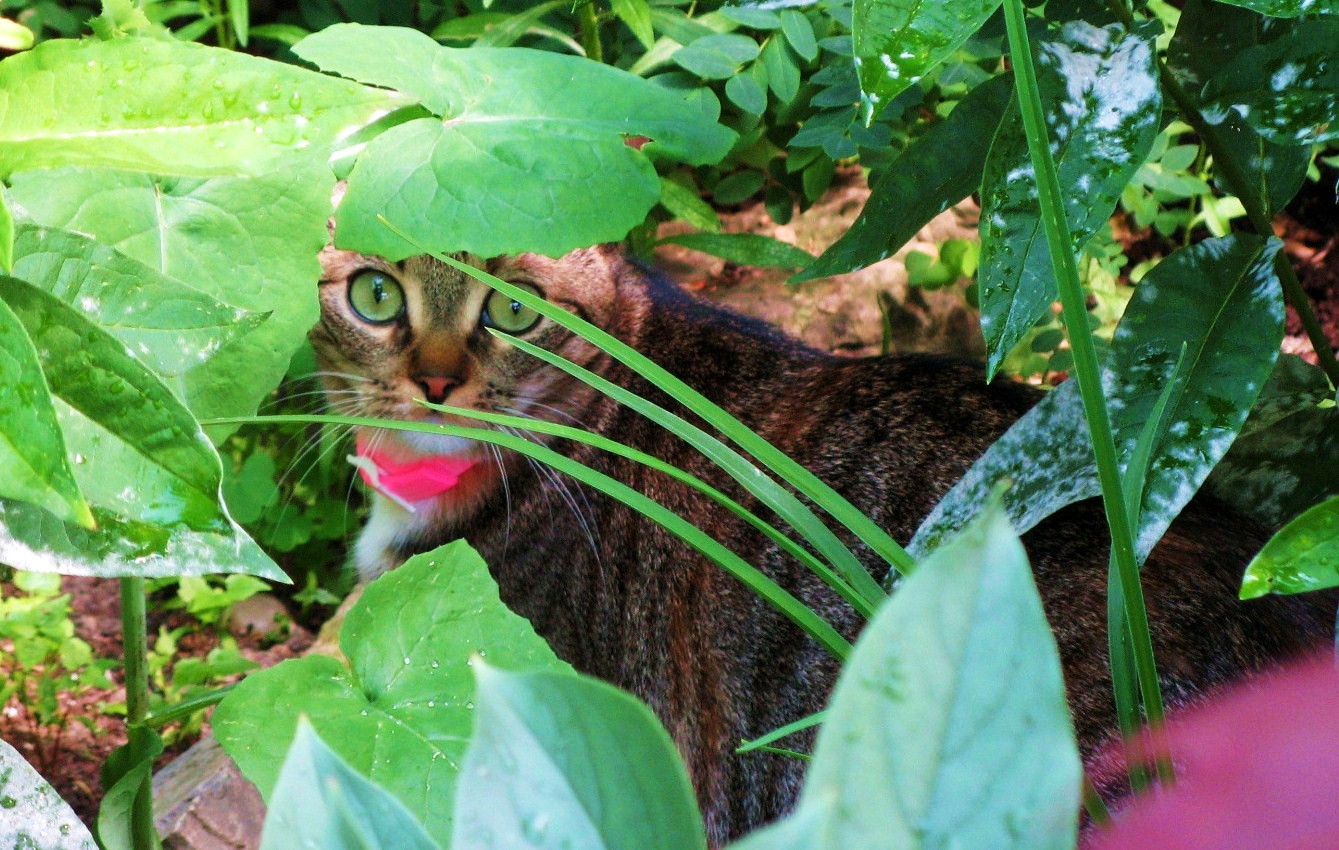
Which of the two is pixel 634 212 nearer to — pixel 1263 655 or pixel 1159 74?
pixel 1159 74

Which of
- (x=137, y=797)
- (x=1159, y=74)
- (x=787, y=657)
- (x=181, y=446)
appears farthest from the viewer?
(x=787, y=657)

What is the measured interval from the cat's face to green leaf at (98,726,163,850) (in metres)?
0.78

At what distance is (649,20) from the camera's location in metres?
2.02

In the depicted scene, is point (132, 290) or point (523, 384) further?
point (523, 384)

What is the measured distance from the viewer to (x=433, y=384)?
1.88 meters

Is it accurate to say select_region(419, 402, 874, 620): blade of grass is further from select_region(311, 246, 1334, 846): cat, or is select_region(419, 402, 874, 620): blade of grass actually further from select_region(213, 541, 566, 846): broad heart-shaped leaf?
select_region(311, 246, 1334, 846): cat

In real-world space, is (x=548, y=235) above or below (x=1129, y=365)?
below

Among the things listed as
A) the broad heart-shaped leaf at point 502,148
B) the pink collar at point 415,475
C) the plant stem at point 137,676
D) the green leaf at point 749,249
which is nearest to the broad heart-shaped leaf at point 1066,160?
the broad heart-shaped leaf at point 502,148

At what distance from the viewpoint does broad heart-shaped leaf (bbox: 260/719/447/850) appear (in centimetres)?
40

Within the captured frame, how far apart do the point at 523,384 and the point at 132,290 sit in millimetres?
1057

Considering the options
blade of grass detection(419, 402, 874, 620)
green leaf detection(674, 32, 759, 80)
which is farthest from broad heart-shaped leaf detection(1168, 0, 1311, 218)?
green leaf detection(674, 32, 759, 80)

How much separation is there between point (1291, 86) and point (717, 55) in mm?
995

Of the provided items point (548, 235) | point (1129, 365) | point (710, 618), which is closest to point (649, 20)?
point (548, 235)

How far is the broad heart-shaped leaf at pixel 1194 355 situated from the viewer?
1.01 meters
